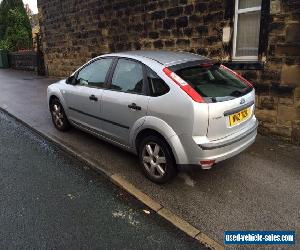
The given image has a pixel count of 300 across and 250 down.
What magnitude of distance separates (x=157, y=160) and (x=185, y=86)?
104 centimetres

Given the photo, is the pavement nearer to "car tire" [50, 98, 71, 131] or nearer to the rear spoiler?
"car tire" [50, 98, 71, 131]

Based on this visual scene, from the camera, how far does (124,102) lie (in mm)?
4281

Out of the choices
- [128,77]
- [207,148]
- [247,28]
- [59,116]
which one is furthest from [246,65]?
[59,116]

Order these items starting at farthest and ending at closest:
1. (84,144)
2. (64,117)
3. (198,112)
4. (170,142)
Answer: (64,117) < (84,144) < (170,142) < (198,112)

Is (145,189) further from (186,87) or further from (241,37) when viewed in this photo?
(241,37)

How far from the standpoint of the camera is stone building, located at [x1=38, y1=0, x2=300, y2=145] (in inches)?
210

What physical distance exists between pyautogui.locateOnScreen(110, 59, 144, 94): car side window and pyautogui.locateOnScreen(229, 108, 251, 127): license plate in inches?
48.7

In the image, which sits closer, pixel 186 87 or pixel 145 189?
pixel 186 87

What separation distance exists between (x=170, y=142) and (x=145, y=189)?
74 centimetres

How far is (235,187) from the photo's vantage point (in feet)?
13.1

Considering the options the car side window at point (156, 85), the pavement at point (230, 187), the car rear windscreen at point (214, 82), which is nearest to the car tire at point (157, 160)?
the pavement at point (230, 187)

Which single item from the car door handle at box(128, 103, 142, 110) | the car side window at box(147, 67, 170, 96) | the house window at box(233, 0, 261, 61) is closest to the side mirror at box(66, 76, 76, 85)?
the car door handle at box(128, 103, 142, 110)

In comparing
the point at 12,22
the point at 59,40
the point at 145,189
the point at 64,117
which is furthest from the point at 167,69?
the point at 12,22

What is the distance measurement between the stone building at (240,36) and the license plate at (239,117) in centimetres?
179
